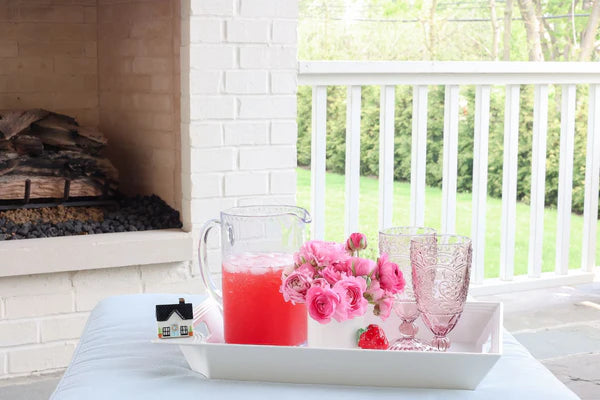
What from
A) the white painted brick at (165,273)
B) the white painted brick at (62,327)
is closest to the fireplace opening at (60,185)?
the white painted brick at (165,273)

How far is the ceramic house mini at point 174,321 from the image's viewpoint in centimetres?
119

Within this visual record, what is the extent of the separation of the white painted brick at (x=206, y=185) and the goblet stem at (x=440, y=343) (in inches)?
57.9

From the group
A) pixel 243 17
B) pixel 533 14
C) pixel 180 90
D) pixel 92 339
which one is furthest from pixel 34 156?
pixel 533 14

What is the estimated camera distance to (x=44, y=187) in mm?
2680

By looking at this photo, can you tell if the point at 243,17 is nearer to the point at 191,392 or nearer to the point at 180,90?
the point at 180,90

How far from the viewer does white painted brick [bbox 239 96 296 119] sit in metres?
2.62

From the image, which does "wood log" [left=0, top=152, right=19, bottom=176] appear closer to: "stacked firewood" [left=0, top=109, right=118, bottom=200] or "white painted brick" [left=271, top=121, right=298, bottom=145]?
"stacked firewood" [left=0, top=109, right=118, bottom=200]

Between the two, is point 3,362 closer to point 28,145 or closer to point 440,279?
point 28,145

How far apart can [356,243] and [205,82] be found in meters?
A: 1.43

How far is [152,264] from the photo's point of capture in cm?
256

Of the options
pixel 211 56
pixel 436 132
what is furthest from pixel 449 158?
pixel 436 132

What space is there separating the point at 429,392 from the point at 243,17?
172cm

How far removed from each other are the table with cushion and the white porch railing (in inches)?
66.9

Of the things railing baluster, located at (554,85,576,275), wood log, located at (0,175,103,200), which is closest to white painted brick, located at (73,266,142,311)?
wood log, located at (0,175,103,200)
